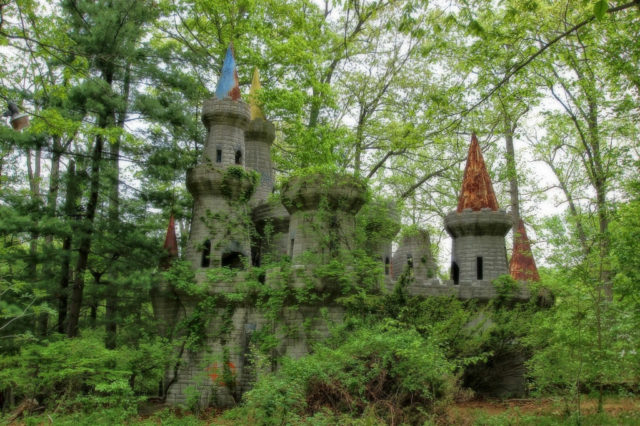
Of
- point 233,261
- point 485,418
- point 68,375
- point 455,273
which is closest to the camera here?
point 485,418

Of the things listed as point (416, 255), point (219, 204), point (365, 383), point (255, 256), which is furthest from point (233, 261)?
point (365, 383)

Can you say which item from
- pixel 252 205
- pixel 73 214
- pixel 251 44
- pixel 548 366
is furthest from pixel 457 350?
pixel 251 44

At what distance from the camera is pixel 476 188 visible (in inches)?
724

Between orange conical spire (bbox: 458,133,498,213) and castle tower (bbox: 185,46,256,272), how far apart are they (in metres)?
7.32

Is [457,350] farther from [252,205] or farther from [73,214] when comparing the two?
[73,214]

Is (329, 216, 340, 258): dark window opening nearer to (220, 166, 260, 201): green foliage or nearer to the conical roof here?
(220, 166, 260, 201): green foliage

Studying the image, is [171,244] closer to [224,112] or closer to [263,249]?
[263,249]

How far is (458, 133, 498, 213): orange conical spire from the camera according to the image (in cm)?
1816

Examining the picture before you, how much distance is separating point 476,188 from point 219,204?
28.7 ft

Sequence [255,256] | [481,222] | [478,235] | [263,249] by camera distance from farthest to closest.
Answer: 1. [255,256]
2. [263,249]
3. [478,235]
4. [481,222]

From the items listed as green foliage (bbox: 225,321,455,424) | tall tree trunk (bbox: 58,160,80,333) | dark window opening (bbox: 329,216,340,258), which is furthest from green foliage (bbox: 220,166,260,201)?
green foliage (bbox: 225,321,455,424)

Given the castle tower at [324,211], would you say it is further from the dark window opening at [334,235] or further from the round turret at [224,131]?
the round turret at [224,131]

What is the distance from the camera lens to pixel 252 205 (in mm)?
20594

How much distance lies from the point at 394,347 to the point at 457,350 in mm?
3848
